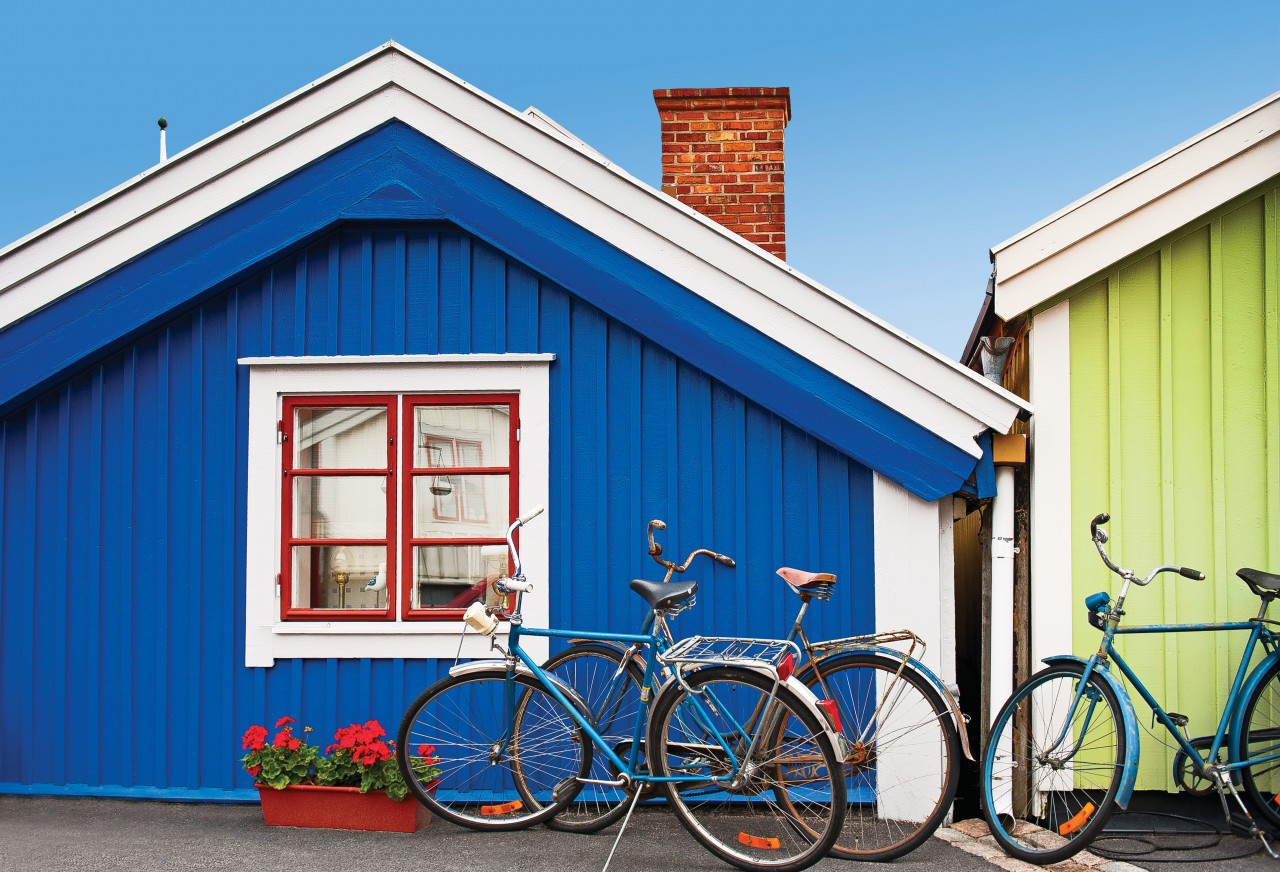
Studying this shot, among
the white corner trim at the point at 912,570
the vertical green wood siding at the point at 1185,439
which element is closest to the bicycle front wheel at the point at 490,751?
the white corner trim at the point at 912,570

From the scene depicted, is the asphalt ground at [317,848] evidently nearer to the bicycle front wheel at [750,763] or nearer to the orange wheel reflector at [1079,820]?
the bicycle front wheel at [750,763]

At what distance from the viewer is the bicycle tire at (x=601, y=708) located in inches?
196

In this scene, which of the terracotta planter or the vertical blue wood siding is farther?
the vertical blue wood siding

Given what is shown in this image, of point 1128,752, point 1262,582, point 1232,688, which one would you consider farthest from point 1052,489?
point 1128,752

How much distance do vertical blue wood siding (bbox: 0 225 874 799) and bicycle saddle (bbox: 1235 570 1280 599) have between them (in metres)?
1.62

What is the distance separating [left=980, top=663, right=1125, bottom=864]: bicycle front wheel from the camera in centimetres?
474

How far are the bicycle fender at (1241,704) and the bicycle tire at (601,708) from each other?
255cm

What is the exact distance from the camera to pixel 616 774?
4957 mm

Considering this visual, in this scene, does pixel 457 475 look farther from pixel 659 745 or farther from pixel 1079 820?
pixel 1079 820

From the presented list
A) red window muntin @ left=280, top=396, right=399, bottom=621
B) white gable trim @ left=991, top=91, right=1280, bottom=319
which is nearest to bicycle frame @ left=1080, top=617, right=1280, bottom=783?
white gable trim @ left=991, top=91, right=1280, bottom=319

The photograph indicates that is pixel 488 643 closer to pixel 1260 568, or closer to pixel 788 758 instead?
pixel 788 758

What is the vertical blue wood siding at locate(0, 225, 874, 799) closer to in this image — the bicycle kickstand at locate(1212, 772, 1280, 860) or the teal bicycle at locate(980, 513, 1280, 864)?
the teal bicycle at locate(980, 513, 1280, 864)

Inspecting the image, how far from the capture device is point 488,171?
220 inches

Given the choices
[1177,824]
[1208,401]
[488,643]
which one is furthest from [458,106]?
[1177,824]
